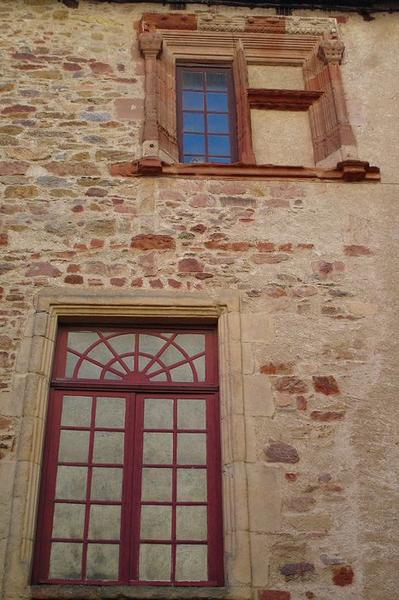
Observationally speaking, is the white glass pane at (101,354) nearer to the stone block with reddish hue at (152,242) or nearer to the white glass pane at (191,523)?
the stone block with reddish hue at (152,242)

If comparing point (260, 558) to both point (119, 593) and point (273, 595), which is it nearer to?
point (273, 595)

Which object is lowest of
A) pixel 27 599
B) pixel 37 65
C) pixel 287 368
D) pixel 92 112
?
pixel 27 599

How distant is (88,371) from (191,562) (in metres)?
1.51

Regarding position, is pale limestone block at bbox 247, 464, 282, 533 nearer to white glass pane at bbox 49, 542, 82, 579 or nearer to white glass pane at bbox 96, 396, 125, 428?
white glass pane at bbox 96, 396, 125, 428

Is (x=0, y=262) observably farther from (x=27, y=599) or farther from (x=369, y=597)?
(x=369, y=597)

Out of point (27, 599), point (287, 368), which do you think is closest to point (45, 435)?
point (27, 599)

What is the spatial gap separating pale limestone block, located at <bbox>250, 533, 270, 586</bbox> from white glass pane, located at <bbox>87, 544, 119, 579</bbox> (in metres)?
0.83

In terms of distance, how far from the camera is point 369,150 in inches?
295

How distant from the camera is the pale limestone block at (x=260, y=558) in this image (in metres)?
5.29

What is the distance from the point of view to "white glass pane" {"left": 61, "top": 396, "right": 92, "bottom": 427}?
597 centimetres

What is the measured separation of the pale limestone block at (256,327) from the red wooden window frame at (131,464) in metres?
0.25

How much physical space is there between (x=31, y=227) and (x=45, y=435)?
1.71m

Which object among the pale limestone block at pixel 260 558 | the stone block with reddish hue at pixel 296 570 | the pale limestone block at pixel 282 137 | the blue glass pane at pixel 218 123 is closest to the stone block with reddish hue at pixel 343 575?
the stone block with reddish hue at pixel 296 570

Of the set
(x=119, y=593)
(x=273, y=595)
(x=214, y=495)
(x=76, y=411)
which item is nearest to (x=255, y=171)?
(x=76, y=411)
